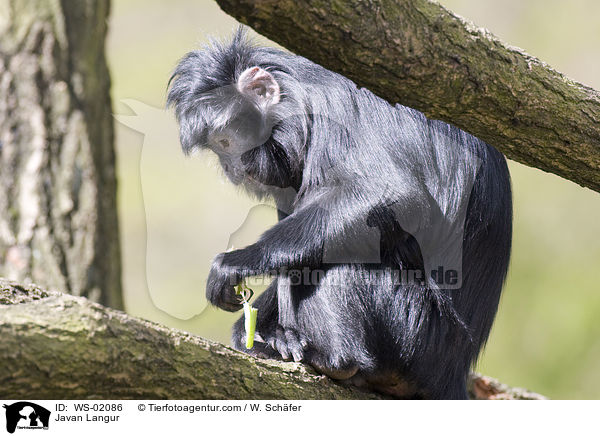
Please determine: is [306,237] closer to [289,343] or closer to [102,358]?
[289,343]

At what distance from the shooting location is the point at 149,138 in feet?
15.0

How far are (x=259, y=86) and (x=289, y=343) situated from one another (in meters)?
1.43

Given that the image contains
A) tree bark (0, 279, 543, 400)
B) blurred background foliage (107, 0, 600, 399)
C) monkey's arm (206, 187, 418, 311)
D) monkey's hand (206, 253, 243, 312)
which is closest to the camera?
tree bark (0, 279, 543, 400)

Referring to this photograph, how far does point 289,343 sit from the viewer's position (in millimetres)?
3572

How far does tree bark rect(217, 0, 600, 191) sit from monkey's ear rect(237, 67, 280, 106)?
57.2 inches

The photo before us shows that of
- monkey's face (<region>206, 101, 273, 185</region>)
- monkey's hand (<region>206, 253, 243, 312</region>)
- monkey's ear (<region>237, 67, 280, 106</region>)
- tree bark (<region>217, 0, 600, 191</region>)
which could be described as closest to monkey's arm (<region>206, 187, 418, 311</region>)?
monkey's hand (<region>206, 253, 243, 312</region>)

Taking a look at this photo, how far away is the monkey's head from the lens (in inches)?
154

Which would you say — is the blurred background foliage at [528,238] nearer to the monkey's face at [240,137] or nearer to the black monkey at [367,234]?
the monkey's face at [240,137]

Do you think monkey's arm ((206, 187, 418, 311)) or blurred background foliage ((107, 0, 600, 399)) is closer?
monkey's arm ((206, 187, 418, 311))

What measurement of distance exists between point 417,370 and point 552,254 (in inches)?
310

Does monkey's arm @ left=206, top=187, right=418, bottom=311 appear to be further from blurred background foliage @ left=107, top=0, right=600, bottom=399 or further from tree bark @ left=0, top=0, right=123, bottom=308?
blurred background foliage @ left=107, top=0, right=600, bottom=399

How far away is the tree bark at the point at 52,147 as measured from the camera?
16.3ft

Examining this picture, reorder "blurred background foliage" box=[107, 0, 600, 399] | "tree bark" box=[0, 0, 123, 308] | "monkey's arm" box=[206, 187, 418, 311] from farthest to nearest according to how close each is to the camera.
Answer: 1. "blurred background foliage" box=[107, 0, 600, 399]
2. "tree bark" box=[0, 0, 123, 308]
3. "monkey's arm" box=[206, 187, 418, 311]

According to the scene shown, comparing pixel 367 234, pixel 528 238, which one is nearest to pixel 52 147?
pixel 367 234
